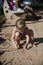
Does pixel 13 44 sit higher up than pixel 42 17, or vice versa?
pixel 13 44

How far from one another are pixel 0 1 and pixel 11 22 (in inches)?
118

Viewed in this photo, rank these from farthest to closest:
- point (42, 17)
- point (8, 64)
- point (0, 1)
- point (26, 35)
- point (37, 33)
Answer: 1. point (0, 1)
2. point (42, 17)
3. point (37, 33)
4. point (26, 35)
5. point (8, 64)

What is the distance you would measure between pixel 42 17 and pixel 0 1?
2.71 meters

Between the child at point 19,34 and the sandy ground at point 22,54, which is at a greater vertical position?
the child at point 19,34

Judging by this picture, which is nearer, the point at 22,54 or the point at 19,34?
the point at 22,54

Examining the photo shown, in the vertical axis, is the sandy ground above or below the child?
below

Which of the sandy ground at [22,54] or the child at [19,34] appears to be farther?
the child at [19,34]

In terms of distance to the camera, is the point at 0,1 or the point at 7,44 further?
the point at 0,1

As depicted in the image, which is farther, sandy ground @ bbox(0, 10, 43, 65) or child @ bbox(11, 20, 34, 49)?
child @ bbox(11, 20, 34, 49)

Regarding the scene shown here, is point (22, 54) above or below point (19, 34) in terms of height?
below

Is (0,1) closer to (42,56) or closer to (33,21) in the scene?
(33,21)

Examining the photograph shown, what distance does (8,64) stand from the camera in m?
6.51

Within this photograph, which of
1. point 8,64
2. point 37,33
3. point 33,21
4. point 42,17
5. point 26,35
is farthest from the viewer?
point 42,17

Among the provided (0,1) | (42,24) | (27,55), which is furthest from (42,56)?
(0,1)
